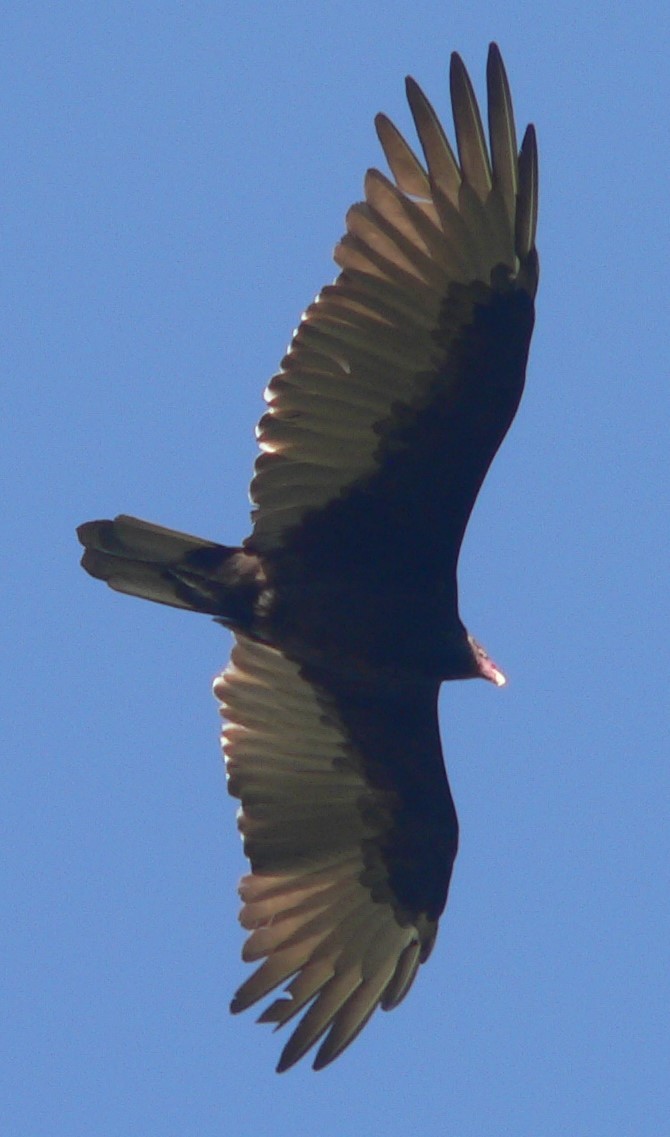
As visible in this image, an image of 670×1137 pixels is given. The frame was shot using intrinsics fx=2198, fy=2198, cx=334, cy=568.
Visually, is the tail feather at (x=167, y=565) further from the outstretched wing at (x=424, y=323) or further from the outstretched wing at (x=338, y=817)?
the outstretched wing at (x=338, y=817)

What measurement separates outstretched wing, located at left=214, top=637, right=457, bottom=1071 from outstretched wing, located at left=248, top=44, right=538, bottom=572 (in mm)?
1326

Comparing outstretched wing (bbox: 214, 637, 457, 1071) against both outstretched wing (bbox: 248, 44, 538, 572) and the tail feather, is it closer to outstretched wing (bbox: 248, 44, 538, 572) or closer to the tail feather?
the tail feather

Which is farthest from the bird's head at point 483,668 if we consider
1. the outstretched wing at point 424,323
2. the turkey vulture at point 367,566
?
the outstretched wing at point 424,323

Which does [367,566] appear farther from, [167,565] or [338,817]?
[338,817]

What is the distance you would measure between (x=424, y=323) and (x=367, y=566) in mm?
1203

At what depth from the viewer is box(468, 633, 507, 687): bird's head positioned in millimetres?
10453

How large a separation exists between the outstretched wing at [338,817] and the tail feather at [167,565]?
80 cm

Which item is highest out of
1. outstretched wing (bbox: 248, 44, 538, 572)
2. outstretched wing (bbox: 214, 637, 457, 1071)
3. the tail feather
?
outstretched wing (bbox: 248, 44, 538, 572)

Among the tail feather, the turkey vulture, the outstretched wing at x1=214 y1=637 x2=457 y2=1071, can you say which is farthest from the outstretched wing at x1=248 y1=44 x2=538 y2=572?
the outstretched wing at x1=214 y1=637 x2=457 y2=1071

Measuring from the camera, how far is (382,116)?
9.65 m

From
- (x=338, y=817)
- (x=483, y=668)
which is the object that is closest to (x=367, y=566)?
(x=483, y=668)

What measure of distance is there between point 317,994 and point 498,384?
10.1ft

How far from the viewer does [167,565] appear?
1011 centimetres

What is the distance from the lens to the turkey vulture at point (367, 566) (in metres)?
9.77
